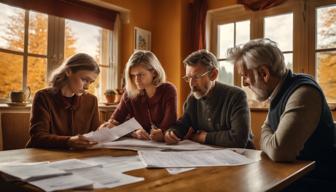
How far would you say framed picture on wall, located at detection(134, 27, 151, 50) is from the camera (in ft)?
12.4

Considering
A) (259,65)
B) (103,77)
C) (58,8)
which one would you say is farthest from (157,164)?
(103,77)

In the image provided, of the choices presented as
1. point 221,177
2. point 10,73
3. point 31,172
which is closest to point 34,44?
point 10,73

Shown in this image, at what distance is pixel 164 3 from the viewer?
12.8 ft

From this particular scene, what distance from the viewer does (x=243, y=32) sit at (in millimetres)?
3623

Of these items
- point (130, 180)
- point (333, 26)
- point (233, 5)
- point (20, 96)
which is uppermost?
point (233, 5)

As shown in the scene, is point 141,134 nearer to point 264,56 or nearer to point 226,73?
point 264,56

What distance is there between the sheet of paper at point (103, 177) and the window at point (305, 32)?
2.79 metres

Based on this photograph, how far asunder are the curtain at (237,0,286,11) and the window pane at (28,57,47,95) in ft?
7.49

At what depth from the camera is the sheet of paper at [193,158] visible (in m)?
0.99

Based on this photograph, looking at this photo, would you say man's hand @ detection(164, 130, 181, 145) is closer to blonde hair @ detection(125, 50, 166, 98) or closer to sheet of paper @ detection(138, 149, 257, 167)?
sheet of paper @ detection(138, 149, 257, 167)

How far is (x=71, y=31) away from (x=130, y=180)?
287 centimetres

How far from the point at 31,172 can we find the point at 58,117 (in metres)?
0.93

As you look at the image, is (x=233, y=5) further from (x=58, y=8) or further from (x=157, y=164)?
(x=157, y=164)

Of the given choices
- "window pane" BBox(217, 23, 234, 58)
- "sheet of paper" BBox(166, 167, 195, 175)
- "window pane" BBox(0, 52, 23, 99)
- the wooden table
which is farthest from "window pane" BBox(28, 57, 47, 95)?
"sheet of paper" BBox(166, 167, 195, 175)
